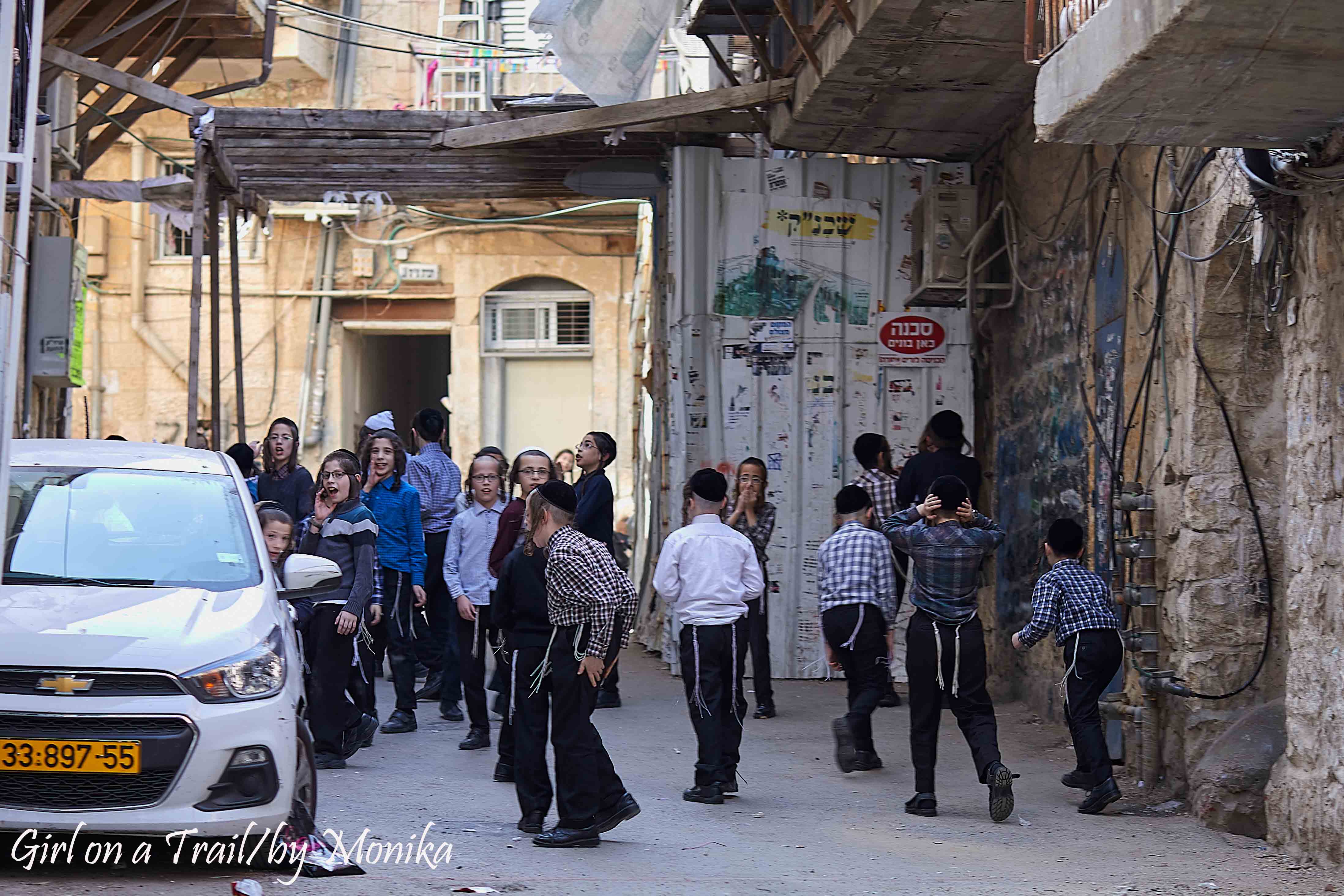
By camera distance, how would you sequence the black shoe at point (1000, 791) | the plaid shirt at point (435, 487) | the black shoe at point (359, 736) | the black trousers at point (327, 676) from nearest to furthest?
the black shoe at point (1000, 791) → the black trousers at point (327, 676) → the black shoe at point (359, 736) → the plaid shirt at point (435, 487)

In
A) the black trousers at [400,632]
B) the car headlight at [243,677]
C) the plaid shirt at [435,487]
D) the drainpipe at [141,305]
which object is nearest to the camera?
the car headlight at [243,677]

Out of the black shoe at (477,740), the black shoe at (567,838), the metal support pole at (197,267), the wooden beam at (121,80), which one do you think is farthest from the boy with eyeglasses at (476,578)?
the wooden beam at (121,80)

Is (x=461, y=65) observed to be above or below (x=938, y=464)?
above

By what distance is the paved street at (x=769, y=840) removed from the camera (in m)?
6.02

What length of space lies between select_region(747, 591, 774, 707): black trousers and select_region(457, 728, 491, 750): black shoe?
202cm

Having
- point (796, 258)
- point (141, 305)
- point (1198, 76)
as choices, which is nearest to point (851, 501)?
point (796, 258)

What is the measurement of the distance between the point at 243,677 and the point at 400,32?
15306mm

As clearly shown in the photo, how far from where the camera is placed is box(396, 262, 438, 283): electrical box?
21.5 m

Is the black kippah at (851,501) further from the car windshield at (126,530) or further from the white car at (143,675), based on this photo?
the car windshield at (126,530)

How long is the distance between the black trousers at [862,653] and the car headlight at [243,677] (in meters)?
3.77

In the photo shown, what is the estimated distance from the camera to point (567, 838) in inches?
262

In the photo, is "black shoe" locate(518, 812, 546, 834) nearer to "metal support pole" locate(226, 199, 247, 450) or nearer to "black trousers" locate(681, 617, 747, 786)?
"black trousers" locate(681, 617, 747, 786)

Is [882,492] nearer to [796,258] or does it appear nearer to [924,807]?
[796,258]

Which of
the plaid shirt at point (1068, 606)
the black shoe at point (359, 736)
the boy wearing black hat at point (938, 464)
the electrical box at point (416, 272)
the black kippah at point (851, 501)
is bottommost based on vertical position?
the black shoe at point (359, 736)
